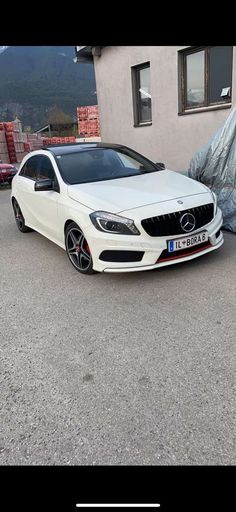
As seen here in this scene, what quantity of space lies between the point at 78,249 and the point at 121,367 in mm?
1965

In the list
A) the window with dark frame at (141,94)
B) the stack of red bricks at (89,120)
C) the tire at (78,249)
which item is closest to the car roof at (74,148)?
the tire at (78,249)

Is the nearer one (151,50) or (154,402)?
(154,402)

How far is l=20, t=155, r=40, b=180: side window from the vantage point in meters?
5.75

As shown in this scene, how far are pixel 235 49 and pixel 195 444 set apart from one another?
7.42 m

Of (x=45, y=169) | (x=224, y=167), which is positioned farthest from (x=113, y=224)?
(x=224, y=167)

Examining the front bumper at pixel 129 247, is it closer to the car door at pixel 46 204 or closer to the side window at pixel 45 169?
the car door at pixel 46 204

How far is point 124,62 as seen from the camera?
10.7m

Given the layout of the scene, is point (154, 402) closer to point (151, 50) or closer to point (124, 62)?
point (151, 50)

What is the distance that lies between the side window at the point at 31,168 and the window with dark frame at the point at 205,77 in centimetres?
453

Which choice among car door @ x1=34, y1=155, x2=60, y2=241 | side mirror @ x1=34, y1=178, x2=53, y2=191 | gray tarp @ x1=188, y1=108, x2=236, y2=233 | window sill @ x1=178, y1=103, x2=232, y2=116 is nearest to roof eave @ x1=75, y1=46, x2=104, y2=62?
window sill @ x1=178, y1=103, x2=232, y2=116

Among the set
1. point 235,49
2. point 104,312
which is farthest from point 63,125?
point 104,312

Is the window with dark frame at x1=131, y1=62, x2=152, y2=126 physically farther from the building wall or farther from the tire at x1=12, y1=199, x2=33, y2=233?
the tire at x1=12, y1=199, x2=33, y2=233

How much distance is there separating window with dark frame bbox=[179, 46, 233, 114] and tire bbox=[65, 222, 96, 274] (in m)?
5.39

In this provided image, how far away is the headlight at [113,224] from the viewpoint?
379 centimetres
